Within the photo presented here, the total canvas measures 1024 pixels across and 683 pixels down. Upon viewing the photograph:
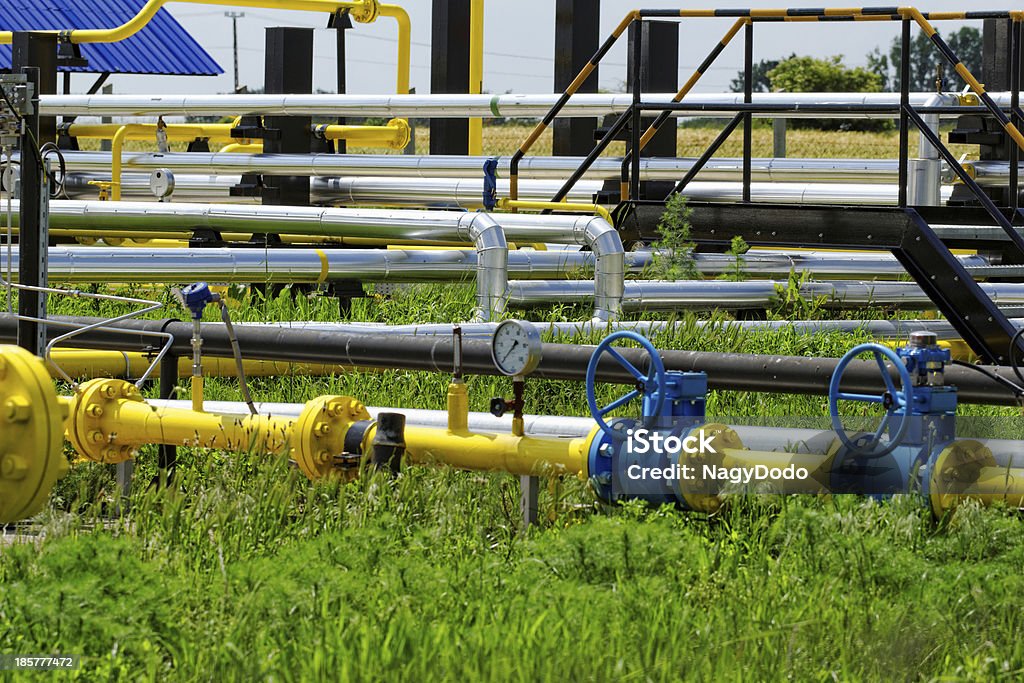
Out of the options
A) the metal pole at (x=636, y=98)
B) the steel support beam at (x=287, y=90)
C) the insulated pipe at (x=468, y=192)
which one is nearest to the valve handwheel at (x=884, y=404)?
the metal pole at (x=636, y=98)

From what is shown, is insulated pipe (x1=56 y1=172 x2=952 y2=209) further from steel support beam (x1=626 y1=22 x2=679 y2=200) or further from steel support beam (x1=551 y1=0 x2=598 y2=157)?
steel support beam (x1=551 y1=0 x2=598 y2=157)

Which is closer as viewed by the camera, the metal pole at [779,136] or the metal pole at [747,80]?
the metal pole at [747,80]

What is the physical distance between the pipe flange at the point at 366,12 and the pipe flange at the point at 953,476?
9.74m

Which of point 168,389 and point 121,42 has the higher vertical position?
point 121,42

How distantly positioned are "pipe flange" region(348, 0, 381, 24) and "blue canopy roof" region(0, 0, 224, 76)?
7.14 metres

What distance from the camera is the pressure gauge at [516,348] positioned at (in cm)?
479

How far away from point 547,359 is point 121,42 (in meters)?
18.6

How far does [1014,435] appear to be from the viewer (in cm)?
535

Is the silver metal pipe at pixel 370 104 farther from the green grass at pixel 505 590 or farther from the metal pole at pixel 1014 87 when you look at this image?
the green grass at pixel 505 590

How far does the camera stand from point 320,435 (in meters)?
5.07

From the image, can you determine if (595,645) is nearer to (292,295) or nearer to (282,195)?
(292,295)

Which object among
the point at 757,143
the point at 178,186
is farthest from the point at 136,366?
the point at 757,143

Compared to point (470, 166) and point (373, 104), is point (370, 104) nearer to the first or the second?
point (373, 104)

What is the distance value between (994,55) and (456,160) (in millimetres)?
4271
